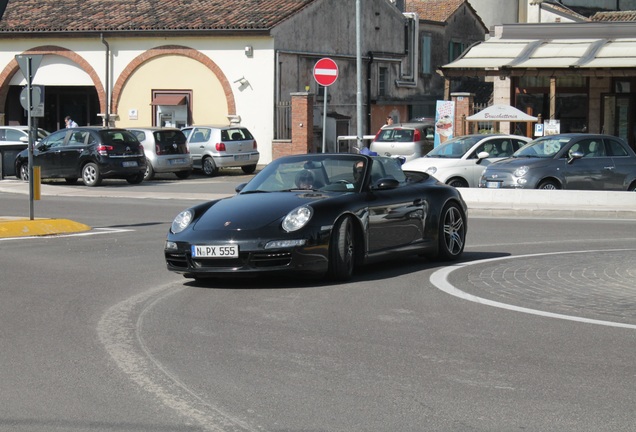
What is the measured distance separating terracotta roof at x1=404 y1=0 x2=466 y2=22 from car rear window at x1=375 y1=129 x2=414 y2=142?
74.9ft

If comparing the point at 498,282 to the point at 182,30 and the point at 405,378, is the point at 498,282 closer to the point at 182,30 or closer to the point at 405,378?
the point at 405,378

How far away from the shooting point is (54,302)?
11.1 m

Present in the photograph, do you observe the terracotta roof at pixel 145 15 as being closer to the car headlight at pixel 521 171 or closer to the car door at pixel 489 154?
the car door at pixel 489 154

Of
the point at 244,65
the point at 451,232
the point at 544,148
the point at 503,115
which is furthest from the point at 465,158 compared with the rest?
the point at 244,65

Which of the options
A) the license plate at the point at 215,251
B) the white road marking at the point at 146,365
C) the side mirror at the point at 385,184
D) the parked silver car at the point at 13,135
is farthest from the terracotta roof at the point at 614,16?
the white road marking at the point at 146,365

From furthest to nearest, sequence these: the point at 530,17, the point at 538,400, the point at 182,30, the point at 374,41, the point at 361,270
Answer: the point at 530,17 → the point at 374,41 → the point at 182,30 → the point at 361,270 → the point at 538,400

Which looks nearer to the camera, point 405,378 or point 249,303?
point 405,378

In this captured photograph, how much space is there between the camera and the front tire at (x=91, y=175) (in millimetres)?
32062

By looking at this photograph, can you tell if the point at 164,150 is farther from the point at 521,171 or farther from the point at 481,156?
the point at 521,171

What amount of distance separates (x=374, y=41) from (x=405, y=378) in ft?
147

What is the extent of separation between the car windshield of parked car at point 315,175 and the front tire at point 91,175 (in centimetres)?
1910

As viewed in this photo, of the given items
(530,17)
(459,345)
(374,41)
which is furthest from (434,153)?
(530,17)

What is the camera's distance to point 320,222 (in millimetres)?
11969

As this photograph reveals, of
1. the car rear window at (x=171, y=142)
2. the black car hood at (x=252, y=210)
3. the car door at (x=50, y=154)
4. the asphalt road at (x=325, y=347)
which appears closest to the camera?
the asphalt road at (x=325, y=347)
